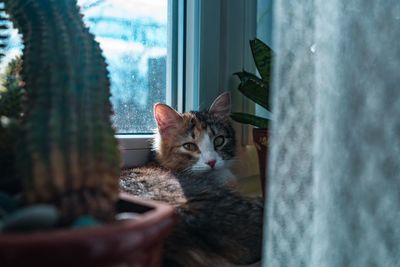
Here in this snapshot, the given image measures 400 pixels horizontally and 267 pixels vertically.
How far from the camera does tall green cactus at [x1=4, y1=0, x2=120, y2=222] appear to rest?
300 mm

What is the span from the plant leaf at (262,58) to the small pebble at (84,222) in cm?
65

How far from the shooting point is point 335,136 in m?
0.48

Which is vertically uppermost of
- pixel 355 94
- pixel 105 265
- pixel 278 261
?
pixel 355 94

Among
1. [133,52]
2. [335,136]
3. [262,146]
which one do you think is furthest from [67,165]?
[133,52]

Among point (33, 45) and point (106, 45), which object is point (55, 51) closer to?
point (33, 45)

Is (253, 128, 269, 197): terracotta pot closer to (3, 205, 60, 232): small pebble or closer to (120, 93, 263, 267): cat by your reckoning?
(120, 93, 263, 267): cat

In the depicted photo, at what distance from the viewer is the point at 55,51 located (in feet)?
1.19

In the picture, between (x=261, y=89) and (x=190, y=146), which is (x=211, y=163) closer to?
(x=190, y=146)

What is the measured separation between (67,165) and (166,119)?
0.82 m

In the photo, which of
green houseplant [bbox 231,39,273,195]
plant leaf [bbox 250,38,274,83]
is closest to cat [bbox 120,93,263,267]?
green houseplant [bbox 231,39,273,195]

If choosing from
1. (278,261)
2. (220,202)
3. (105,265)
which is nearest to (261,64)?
(220,202)

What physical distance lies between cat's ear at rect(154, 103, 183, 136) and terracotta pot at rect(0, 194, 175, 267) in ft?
2.58

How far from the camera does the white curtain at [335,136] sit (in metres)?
0.44

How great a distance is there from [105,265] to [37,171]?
0.29 feet
